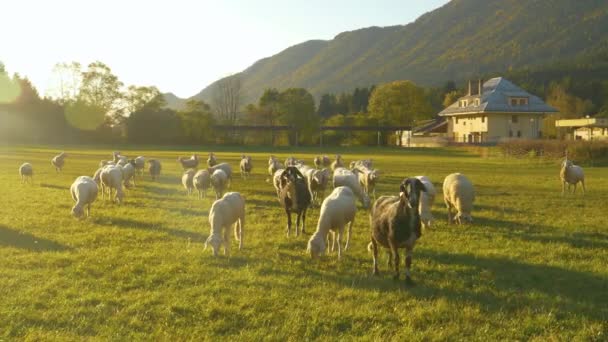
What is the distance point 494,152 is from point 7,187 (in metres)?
43.2

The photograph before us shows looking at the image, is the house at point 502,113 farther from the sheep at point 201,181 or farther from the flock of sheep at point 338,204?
the sheep at point 201,181

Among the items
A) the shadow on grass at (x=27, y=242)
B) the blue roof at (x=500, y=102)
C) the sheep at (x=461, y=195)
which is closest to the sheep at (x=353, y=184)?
the sheep at (x=461, y=195)

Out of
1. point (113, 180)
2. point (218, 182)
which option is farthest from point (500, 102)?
point (113, 180)

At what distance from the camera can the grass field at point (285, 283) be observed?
6.62 metres

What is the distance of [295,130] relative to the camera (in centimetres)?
8412

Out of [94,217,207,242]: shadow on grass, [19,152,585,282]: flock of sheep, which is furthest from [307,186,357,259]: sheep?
[94,217,207,242]: shadow on grass

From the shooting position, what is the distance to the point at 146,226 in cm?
1323

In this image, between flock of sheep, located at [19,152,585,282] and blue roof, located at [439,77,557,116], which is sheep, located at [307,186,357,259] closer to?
flock of sheep, located at [19,152,585,282]

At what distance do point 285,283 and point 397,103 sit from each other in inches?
3509

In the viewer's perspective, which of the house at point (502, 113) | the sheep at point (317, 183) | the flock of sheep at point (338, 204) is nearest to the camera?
the flock of sheep at point (338, 204)

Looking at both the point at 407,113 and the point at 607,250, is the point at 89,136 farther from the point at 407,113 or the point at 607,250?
the point at 607,250

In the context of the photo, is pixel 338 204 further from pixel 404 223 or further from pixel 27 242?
pixel 27 242

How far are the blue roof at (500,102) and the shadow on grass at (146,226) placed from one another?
65.1 metres

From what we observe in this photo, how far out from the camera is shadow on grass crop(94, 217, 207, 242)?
12.1 meters
